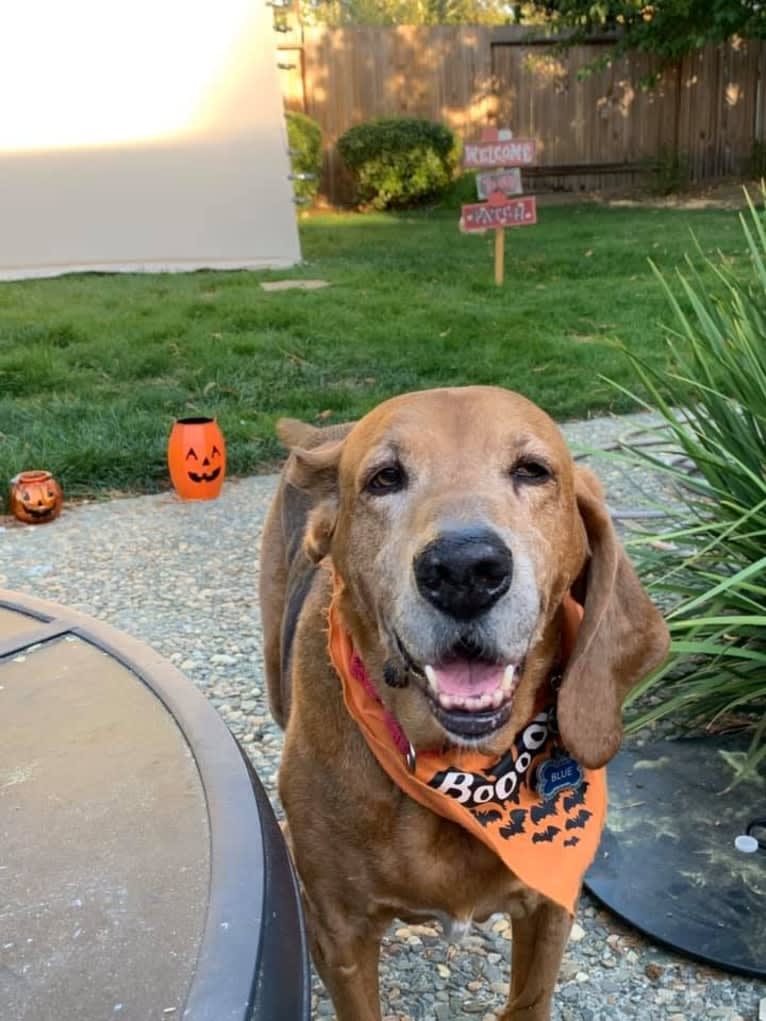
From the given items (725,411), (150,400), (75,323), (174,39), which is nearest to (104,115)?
(174,39)

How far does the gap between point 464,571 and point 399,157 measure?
16819 millimetres

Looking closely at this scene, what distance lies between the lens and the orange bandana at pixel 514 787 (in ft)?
6.35

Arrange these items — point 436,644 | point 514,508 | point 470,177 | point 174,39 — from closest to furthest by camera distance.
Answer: point 436,644, point 514,508, point 174,39, point 470,177

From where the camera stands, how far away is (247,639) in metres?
4.05

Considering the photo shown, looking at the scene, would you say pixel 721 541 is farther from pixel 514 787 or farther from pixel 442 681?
pixel 442 681

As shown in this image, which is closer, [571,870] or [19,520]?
[571,870]

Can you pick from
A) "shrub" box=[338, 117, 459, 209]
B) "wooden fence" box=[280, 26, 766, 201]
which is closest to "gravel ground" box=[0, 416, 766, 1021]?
"shrub" box=[338, 117, 459, 209]

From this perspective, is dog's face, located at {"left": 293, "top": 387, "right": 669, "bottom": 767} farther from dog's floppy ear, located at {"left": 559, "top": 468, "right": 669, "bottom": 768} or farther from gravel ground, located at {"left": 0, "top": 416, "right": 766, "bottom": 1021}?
gravel ground, located at {"left": 0, "top": 416, "right": 766, "bottom": 1021}

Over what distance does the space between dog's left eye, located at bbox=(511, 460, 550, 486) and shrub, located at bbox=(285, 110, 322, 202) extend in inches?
601

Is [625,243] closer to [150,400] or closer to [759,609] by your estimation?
[150,400]

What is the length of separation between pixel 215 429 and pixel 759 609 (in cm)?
314

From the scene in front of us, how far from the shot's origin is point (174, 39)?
1126cm

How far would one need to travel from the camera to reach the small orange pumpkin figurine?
5094 mm

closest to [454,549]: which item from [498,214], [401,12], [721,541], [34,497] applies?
[721,541]
